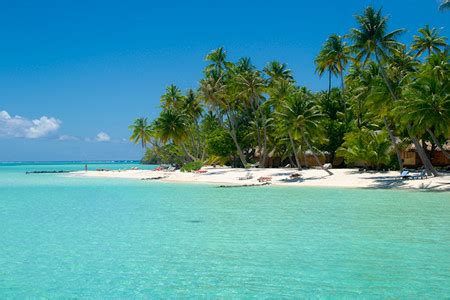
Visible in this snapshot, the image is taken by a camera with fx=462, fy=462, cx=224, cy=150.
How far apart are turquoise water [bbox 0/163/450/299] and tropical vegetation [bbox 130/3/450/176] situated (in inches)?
553

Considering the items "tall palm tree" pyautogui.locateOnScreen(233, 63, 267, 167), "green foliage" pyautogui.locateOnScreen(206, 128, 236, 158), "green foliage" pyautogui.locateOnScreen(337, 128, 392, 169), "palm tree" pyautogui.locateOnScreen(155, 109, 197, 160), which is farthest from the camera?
"palm tree" pyautogui.locateOnScreen(155, 109, 197, 160)

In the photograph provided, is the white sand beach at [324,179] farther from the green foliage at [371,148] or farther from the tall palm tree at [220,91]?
the tall palm tree at [220,91]

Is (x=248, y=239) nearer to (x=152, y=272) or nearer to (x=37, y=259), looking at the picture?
(x=152, y=272)

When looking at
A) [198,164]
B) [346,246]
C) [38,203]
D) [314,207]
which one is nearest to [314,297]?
[346,246]

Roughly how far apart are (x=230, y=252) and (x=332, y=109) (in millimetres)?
45957

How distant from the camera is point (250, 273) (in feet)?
31.7

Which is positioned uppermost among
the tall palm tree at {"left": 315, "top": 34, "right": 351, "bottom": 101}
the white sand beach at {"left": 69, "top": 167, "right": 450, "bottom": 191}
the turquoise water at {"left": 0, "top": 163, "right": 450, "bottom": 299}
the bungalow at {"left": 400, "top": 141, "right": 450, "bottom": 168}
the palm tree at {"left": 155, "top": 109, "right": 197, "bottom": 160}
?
the tall palm tree at {"left": 315, "top": 34, "right": 351, "bottom": 101}

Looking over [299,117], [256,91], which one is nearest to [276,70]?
[256,91]

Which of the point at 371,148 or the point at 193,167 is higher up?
the point at 371,148

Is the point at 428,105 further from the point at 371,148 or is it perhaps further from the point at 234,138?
the point at 234,138

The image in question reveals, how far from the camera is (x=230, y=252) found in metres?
11.8

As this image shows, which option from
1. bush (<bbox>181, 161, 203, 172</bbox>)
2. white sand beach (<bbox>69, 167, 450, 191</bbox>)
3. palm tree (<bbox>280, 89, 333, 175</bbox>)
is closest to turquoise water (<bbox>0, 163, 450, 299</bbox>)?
white sand beach (<bbox>69, 167, 450, 191</bbox>)

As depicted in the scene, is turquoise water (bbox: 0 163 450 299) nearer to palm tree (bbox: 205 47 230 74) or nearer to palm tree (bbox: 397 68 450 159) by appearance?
palm tree (bbox: 397 68 450 159)

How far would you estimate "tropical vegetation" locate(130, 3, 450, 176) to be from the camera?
3403 centimetres
